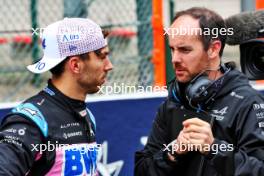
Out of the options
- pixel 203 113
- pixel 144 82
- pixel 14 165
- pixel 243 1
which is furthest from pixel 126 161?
pixel 14 165

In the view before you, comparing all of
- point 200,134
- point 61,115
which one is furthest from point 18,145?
point 200,134

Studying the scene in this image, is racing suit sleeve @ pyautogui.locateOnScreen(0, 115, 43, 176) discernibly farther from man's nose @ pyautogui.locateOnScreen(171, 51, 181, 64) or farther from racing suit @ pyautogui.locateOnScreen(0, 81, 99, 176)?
man's nose @ pyautogui.locateOnScreen(171, 51, 181, 64)

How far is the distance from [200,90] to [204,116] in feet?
0.50

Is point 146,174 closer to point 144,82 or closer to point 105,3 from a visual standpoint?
point 144,82

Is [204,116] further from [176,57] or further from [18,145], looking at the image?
[18,145]

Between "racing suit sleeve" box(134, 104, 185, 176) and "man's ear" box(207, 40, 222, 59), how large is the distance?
396mm

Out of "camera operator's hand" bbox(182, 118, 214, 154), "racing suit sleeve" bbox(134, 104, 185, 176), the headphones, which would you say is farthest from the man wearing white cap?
"camera operator's hand" bbox(182, 118, 214, 154)

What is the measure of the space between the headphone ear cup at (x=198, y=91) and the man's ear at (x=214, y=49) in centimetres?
18

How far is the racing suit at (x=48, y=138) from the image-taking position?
3.24 m

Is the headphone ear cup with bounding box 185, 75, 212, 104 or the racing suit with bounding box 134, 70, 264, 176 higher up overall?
the headphone ear cup with bounding box 185, 75, 212, 104

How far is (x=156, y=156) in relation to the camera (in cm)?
369

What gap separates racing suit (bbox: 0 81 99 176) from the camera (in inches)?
128

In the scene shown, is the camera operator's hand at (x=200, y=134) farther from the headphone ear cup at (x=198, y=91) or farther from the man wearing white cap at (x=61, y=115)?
the man wearing white cap at (x=61, y=115)

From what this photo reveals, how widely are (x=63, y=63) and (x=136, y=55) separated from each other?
2834 millimetres
